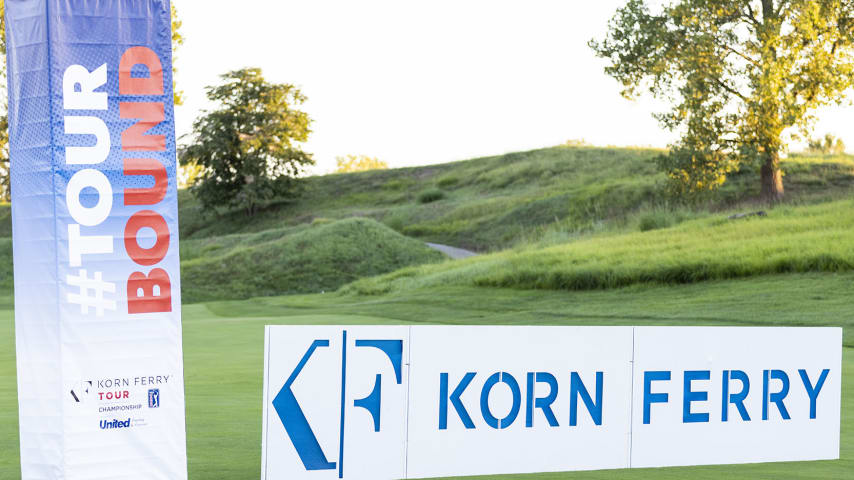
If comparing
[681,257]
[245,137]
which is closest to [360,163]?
[245,137]

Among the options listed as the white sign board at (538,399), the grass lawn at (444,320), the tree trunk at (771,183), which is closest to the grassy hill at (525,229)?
the tree trunk at (771,183)

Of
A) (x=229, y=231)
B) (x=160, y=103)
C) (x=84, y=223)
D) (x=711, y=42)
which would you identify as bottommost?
(x=229, y=231)

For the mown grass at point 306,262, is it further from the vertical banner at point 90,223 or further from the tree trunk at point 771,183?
the vertical banner at point 90,223

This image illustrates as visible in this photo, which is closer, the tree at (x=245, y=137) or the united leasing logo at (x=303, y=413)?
the united leasing logo at (x=303, y=413)

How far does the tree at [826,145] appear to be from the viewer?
4688 centimetres

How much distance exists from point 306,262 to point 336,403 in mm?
29184

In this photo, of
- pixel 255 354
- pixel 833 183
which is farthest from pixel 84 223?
pixel 833 183

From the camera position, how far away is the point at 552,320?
17312 millimetres

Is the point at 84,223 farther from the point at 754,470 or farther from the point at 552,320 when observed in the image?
the point at 552,320

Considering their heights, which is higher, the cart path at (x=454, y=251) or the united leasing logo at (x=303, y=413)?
the united leasing logo at (x=303, y=413)

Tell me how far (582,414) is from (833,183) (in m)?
33.5

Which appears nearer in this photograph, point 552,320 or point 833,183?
point 552,320

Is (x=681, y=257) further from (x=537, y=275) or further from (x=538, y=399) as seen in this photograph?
(x=538, y=399)

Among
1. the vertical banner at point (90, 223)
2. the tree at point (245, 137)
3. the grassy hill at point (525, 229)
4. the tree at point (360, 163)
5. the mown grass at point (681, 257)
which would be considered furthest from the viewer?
the tree at point (360, 163)
